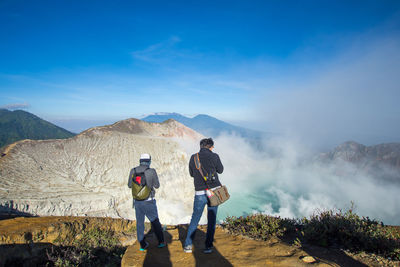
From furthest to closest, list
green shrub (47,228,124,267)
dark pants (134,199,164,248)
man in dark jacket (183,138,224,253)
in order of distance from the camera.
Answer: dark pants (134,199,164,248), green shrub (47,228,124,267), man in dark jacket (183,138,224,253)

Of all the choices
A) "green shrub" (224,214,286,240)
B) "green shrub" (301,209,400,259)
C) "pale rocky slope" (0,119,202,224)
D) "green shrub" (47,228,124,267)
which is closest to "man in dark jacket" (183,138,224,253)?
"green shrub" (224,214,286,240)

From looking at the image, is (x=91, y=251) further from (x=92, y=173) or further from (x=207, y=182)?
(x=92, y=173)

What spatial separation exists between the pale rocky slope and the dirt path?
2626 cm

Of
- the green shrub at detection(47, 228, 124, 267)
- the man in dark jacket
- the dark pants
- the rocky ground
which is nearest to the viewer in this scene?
the rocky ground

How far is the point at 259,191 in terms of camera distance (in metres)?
91.0

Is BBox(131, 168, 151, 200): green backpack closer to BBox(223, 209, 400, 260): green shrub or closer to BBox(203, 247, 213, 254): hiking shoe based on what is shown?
BBox(203, 247, 213, 254): hiking shoe

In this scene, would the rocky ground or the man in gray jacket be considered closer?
A: the rocky ground

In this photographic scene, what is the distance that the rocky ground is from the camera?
379 cm

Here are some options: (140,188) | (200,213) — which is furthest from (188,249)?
(140,188)

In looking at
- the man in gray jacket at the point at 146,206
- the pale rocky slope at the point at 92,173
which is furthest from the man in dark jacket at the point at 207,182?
the pale rocky slope at the point at 92,173

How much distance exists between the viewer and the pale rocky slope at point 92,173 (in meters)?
24.9

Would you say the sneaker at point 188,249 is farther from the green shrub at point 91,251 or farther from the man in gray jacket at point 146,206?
the green shrub at point 91,251

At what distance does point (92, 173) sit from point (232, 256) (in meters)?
36.7

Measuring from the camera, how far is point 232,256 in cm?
429
